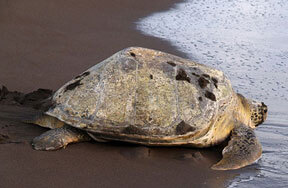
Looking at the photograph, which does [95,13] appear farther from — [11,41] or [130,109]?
[130,109]

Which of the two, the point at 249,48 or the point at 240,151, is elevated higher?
the point at 249,48

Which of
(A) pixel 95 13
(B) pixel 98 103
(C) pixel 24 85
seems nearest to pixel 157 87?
(B) pixel 98 103

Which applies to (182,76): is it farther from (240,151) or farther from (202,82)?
(240,151)

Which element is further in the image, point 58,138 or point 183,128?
point 183,128

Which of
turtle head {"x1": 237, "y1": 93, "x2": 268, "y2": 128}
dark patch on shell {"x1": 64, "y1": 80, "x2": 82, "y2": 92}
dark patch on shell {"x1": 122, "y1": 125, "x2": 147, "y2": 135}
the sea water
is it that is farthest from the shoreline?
turtle head {"x1": 237, "y1": 93, "x2": 268, "y2": 128}

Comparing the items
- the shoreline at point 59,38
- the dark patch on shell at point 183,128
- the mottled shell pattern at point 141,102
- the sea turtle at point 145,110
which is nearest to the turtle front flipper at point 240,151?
the sea turtle at point 145,110

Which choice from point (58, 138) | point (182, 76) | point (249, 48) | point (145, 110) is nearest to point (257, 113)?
point (182, 76)

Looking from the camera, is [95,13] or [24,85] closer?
[24,85]
